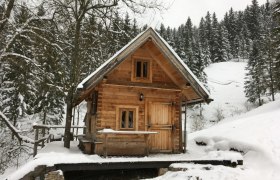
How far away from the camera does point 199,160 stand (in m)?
14.0

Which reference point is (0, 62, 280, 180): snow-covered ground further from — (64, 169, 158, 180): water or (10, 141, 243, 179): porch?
(64, 169, 158, 180): water

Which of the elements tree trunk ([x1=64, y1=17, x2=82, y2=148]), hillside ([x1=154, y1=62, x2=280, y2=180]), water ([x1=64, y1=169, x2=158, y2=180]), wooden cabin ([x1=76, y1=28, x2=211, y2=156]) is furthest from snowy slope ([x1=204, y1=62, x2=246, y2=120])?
water ([x1=64, y1=169, x2=158, y2=180])

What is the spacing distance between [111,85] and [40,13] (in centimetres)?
566

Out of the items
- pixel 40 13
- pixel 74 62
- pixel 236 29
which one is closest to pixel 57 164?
pixel 74 62

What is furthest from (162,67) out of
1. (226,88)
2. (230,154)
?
(226,88)

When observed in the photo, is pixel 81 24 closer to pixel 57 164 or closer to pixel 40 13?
pixel 40 13

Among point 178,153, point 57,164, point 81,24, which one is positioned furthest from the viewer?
point 81,24

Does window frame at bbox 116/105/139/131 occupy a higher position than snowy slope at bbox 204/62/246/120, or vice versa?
snowy slope at bbox 204/62/246/120

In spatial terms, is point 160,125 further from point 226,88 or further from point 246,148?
point 226,88

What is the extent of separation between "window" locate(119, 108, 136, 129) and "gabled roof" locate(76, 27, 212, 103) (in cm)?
228

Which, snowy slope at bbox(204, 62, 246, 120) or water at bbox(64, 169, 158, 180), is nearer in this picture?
water at bbox(64, 169, 158, 180)

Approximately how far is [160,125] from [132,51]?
4.27m

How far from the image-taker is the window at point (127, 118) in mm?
15836

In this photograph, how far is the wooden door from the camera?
16500 millimetres
